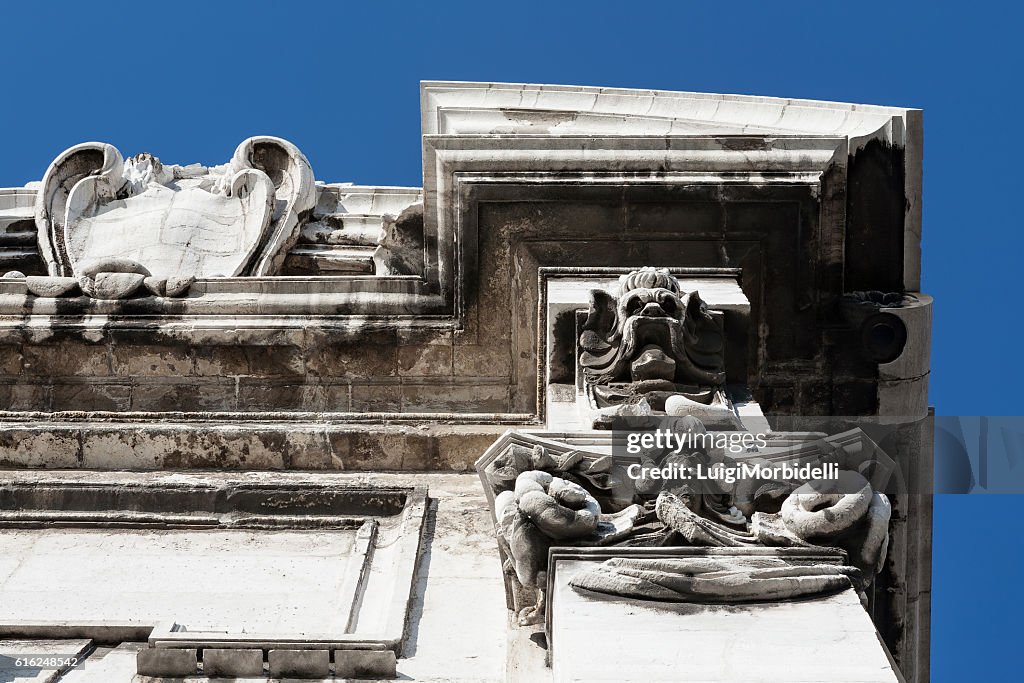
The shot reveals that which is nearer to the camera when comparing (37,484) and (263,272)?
(37,484)

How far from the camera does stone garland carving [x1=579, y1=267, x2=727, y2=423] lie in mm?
7070

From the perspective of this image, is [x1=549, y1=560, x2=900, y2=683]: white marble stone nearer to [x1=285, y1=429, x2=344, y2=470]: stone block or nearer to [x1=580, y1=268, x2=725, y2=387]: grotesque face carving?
[x1=580, y1=268, x2=725, y2=387]: grotesque face carving

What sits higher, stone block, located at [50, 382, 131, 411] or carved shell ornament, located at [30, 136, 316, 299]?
carved shell ornament, located at [30, 136, 316, 299]

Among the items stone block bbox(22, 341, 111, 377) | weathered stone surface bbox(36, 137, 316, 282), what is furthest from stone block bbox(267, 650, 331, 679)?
weathered stone surface bbox(36, 137, 316, 282)

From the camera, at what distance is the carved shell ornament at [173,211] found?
10.1 m

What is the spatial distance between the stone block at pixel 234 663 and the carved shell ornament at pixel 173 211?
390cm

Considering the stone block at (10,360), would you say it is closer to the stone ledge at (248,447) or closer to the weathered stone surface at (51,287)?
the weathered stone surface at (51,287)

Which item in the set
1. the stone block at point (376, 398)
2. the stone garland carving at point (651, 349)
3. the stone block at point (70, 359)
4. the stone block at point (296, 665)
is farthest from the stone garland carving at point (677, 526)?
the stone block at point (70, 359)

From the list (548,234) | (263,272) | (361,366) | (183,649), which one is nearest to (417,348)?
(361,366)

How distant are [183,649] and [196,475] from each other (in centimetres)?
237

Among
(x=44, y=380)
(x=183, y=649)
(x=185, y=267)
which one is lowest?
(x=183, y=649)

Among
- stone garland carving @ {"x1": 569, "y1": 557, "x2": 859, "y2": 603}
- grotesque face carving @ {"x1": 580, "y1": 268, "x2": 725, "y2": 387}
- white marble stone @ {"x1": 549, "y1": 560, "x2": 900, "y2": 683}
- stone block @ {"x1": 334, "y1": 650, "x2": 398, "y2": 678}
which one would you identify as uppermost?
grotesque face carving @ {"x1": 580, "y1": 268, "x2": 725, "y2": 387}

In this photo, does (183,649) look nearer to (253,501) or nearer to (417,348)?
(253,501)

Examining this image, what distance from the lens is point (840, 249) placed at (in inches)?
341
